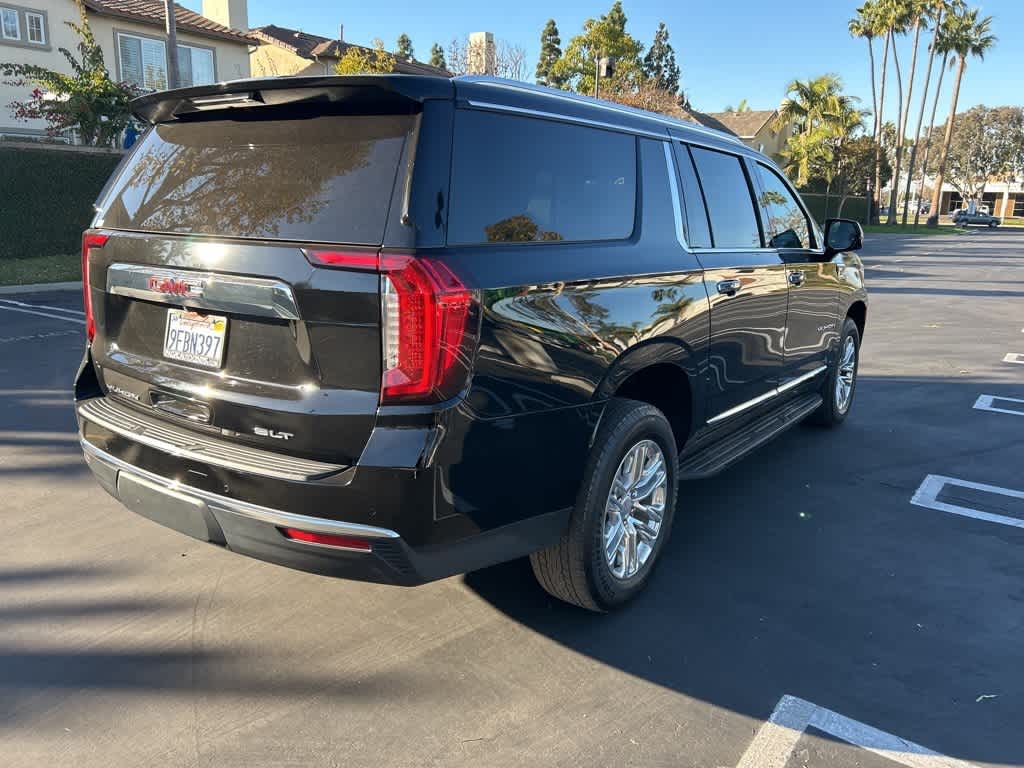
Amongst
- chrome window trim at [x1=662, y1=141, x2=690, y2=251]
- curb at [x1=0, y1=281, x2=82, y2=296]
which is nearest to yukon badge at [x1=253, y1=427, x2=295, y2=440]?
chrome window trim at [x1=662, y1=141, x2=690, y2=251]

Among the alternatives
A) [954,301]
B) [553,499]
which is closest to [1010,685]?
[553,499]

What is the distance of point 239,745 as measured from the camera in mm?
2576

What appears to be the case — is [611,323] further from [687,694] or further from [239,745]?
[239,745]

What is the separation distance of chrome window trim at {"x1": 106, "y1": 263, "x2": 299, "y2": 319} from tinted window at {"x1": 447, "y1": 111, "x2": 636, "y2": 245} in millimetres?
561

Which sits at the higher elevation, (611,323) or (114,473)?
(611,323)

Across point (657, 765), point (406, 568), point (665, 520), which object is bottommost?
point (657, 765)

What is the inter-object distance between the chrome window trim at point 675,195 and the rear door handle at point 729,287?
0.99 ft

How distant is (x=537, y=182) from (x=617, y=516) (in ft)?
4.45

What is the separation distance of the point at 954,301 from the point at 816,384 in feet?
37.0

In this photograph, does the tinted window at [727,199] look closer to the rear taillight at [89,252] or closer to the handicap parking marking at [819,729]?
the handicap parking marking at [819,729]

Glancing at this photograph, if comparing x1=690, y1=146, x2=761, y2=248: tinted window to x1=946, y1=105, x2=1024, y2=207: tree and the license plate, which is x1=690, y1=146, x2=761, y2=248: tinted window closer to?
the license plate

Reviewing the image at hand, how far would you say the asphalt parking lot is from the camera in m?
2.62

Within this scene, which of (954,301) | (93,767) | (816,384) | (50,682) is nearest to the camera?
(93,767)

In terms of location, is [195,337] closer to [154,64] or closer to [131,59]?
[131,59]
